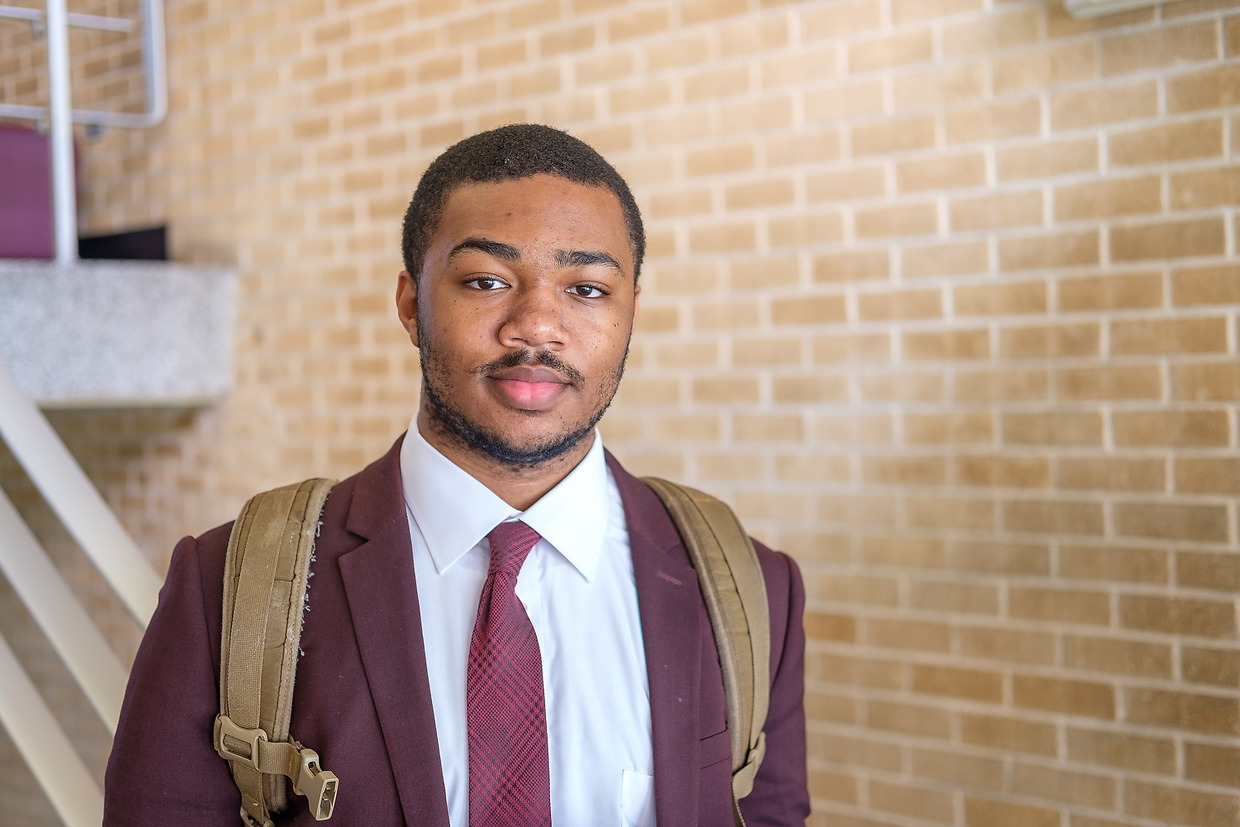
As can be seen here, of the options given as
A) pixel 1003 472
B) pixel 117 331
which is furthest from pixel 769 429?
pixel 117 331

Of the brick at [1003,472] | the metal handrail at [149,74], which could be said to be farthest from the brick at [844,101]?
the metal handrail at [149,74]

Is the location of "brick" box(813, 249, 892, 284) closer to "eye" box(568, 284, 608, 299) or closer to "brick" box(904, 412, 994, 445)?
"brick" box(904, 412, 994, 445)

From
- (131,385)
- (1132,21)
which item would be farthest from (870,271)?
(131,385)

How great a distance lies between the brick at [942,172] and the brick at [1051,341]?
1.09 feet

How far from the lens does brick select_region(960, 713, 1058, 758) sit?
2.31 metres

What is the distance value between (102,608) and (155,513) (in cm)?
48

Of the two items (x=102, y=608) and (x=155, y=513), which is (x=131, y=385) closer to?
(x=155, y=513)

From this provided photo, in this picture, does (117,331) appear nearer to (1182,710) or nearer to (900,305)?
(900,305)

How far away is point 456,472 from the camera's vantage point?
4.91 feet

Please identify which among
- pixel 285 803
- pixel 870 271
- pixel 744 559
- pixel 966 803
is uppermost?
pixel 870 271

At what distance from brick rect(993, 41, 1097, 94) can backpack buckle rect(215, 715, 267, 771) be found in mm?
1906

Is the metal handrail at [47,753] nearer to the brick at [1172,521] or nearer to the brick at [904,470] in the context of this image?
the brick at [904,470]

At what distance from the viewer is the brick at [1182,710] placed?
211 cm

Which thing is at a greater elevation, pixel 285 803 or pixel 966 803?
pixel 285 803
